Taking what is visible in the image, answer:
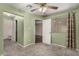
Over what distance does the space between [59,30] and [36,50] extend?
659mm

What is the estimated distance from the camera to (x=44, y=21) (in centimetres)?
208

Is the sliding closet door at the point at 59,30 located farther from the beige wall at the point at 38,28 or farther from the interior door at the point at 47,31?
the beige wall at the point at 38,28

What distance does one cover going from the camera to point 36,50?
2066 mm

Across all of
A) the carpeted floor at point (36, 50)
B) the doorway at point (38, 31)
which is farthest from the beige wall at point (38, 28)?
the carpeted floor at point (36, 50)

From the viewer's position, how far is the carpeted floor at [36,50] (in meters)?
1.99

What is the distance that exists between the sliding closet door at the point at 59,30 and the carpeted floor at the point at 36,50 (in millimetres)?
131

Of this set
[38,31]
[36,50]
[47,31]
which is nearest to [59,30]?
[47,31]

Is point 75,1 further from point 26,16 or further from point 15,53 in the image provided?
point 15,53

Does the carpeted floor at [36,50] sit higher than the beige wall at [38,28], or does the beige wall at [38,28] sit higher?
the beige wall at [38,28]

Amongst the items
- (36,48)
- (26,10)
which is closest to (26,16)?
(26,10)

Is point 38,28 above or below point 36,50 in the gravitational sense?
above

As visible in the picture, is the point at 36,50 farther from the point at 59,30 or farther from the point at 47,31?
the point at 59,30

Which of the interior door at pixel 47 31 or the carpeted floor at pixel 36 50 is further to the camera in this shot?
the interior door at pixel 47 31

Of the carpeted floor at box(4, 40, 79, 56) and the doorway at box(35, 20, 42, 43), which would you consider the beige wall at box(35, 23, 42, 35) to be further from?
the carpeted floor at box(4, 40, 79, 56)
